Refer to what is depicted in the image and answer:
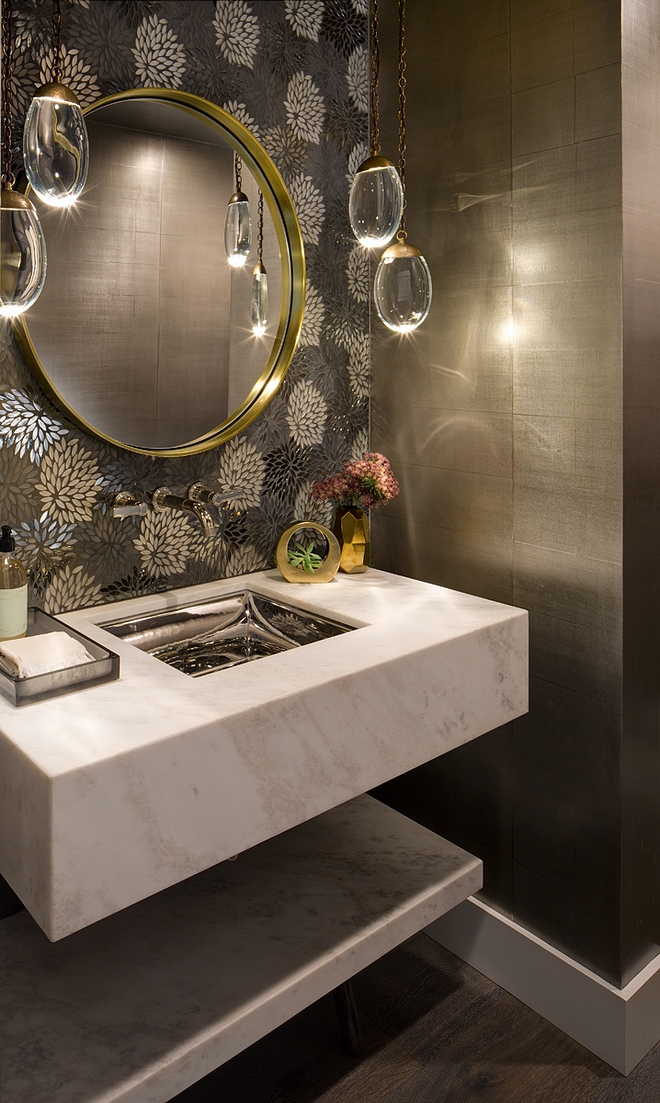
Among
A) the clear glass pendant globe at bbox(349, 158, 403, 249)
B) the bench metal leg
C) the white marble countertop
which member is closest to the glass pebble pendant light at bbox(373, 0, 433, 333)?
the clear glass pendant globe at bbox(349, 158, 403, 249)

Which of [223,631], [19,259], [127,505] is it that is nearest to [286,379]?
[127,505]

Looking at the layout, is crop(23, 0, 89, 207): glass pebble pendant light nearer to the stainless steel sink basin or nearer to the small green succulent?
the stainless steel sink basin

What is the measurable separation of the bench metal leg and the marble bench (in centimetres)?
24

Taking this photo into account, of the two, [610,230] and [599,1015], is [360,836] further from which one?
[610,230]

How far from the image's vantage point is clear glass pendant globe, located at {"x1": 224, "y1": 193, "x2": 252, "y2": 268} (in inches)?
70.5

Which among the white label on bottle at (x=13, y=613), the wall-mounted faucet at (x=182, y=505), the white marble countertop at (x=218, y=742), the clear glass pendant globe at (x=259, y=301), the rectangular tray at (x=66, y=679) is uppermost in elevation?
the clear glass pendant globe at (x=259, y=301)

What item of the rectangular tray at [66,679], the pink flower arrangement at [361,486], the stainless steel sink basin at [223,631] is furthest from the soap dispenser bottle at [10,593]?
the pink flower arrangement at [361,486]

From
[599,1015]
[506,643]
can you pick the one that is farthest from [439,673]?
[599,1015]

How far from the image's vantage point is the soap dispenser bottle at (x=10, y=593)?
140 cm

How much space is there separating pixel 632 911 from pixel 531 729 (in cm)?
43

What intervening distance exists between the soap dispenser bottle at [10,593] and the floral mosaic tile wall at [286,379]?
0.54ft

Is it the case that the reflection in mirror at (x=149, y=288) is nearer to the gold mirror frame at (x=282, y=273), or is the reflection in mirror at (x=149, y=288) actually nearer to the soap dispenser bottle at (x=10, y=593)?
the gold mirror frame at (x=282, y=273)

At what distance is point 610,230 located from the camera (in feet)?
5.15

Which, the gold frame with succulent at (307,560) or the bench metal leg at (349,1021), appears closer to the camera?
the bench metal leg at (349,1021)
